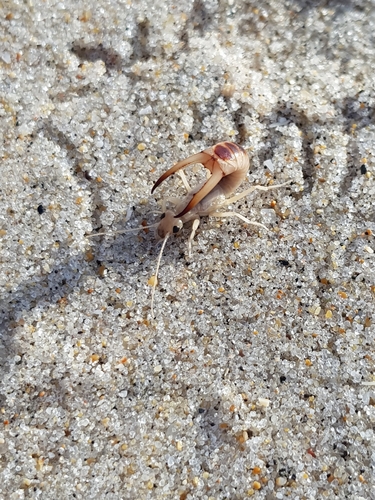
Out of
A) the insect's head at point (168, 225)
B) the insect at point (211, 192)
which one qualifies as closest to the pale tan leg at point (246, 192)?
the insect at point (211, 192)

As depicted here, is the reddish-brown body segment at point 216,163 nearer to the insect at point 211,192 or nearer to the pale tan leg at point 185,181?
the insect at point 211,192

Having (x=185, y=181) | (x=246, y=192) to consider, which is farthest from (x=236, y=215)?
(x=185, y=181)

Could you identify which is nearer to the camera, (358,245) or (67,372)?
(67,372)

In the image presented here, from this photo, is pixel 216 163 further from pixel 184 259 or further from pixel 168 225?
pixel 184 259

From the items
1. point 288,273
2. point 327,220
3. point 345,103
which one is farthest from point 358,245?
point 345,103

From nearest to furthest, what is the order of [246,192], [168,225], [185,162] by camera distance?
1. [185,162]
2. [168,225]
3. [246,192]

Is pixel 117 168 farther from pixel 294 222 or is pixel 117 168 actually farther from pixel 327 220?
pixel 327 220

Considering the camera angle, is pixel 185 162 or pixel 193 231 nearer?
pixel 185 162
